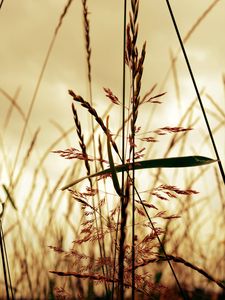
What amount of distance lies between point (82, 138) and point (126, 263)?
0.27 m

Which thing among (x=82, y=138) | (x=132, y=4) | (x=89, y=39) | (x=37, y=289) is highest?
(x=89, y=39)

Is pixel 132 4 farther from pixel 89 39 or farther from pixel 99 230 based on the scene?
pixel 89 39

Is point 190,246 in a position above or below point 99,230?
below

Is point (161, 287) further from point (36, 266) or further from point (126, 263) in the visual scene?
point (36, 266)

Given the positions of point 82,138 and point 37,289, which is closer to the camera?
point 82,138

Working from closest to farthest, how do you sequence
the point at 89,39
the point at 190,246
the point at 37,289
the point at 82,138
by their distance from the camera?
the point at 82,138
the point at 89,39
the point at 37,289
the point at 190,246

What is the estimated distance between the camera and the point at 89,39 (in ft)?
5.03

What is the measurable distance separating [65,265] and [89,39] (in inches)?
61.9

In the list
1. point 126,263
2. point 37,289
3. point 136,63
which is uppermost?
point 136,63

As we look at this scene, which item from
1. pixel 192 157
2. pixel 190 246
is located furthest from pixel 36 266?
pixel 192 157

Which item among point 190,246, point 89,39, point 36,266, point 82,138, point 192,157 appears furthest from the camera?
point 190,246

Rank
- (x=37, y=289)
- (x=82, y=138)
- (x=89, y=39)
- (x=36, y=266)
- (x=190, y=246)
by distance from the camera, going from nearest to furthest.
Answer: (x=82, y=138)
(x=89, y=39)
(x=37, y=289)
(x=36, y=266)
(x=190, y=246)

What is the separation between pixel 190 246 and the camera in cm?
290

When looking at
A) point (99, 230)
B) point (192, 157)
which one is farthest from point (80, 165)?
point (192, 157)
